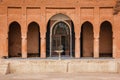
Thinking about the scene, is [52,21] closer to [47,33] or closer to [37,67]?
[47,33]

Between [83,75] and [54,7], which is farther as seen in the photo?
[54,7]

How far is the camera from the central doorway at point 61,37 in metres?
28.1

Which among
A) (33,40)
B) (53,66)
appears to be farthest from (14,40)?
(53,66)

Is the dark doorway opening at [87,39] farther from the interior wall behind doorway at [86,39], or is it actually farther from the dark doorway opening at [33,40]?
the dark doorway opening at [33,40]

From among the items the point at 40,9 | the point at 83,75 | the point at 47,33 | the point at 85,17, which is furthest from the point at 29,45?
the point at 83,75

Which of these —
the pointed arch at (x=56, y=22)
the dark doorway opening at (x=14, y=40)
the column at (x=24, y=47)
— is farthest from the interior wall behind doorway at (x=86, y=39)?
the dark doorway opening at (x=14, y=40)

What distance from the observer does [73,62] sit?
867 inches

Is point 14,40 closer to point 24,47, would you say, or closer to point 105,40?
point 24,47

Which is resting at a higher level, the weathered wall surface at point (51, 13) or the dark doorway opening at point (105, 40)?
the weathered wall surface at point (51, 13)

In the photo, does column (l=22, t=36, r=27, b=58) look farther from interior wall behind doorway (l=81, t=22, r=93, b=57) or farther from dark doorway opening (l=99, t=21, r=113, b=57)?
dark doorway opening (l=99, t=21, r=113, b=57)

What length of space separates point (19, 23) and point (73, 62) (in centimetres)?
683

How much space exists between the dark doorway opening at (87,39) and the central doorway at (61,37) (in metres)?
1.36

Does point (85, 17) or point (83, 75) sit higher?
point (85, 17)

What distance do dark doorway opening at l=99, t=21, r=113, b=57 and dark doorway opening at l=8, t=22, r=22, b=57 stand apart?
742 cm
